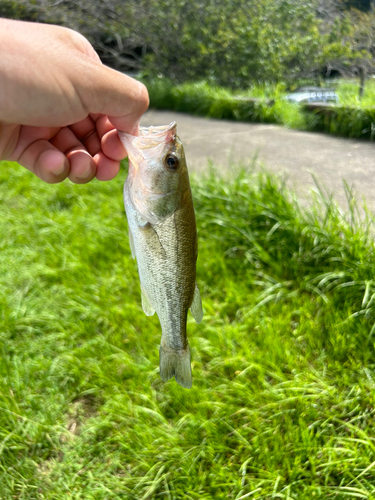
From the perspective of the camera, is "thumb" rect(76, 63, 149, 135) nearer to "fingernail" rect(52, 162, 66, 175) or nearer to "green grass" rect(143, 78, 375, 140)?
"fingernail" rect(52, 162, 66, 175)

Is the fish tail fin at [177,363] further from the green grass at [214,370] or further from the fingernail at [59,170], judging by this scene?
the fingernail at [59,170]

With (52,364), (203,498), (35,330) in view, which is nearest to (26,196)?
(35,330)

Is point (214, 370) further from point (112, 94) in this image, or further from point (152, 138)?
point (112, 94)

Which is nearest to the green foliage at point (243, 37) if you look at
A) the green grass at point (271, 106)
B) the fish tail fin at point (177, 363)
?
the green grass at point (271, 106)

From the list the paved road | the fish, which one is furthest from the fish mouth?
the paved road

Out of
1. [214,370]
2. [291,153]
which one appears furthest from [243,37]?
[214,370]
